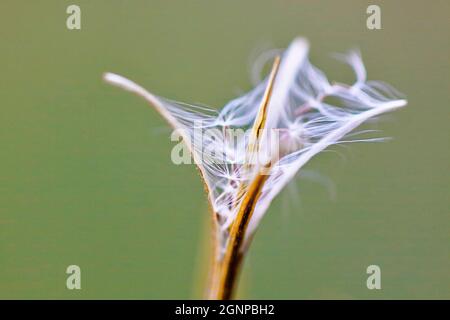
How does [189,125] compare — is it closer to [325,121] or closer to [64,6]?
[325,121]

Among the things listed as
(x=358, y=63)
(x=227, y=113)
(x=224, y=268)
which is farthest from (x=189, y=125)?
(x=358, y=63)

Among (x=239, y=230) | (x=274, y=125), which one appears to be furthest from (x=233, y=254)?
(x=274, y=125)

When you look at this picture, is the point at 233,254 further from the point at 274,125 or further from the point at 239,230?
the point at 274,125

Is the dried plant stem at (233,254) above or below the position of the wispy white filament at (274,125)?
below
